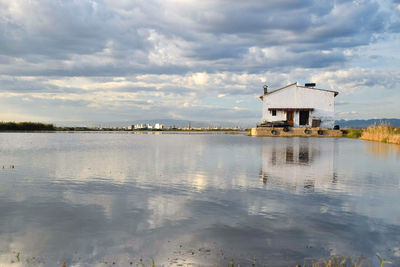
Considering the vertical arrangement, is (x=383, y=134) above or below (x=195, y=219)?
above

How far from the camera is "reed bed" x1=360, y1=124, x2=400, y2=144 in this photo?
37.2 meters

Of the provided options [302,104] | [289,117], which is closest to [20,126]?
[289,117]

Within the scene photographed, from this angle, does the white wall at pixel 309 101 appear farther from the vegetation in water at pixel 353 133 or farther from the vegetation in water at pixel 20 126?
the vegetation in water at pixel 20 126

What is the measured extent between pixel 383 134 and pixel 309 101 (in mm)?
19955

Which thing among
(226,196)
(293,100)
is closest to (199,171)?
(226,196)

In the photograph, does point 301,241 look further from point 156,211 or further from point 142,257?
point 156,211

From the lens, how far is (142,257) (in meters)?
5.19

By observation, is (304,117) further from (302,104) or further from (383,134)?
(383,134)

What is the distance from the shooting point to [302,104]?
59.8 metres

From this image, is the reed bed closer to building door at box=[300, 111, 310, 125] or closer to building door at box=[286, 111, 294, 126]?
building door at box=[300, 111, 310, 125]

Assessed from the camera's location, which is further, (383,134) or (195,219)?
(383,134)

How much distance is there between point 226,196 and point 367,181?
20.3ft

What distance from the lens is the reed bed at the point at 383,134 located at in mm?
37231

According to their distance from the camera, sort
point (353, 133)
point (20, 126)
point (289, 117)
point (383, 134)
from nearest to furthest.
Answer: point (383, 134) → point (353, 133) → point (289, 117) → point (20, 126)
